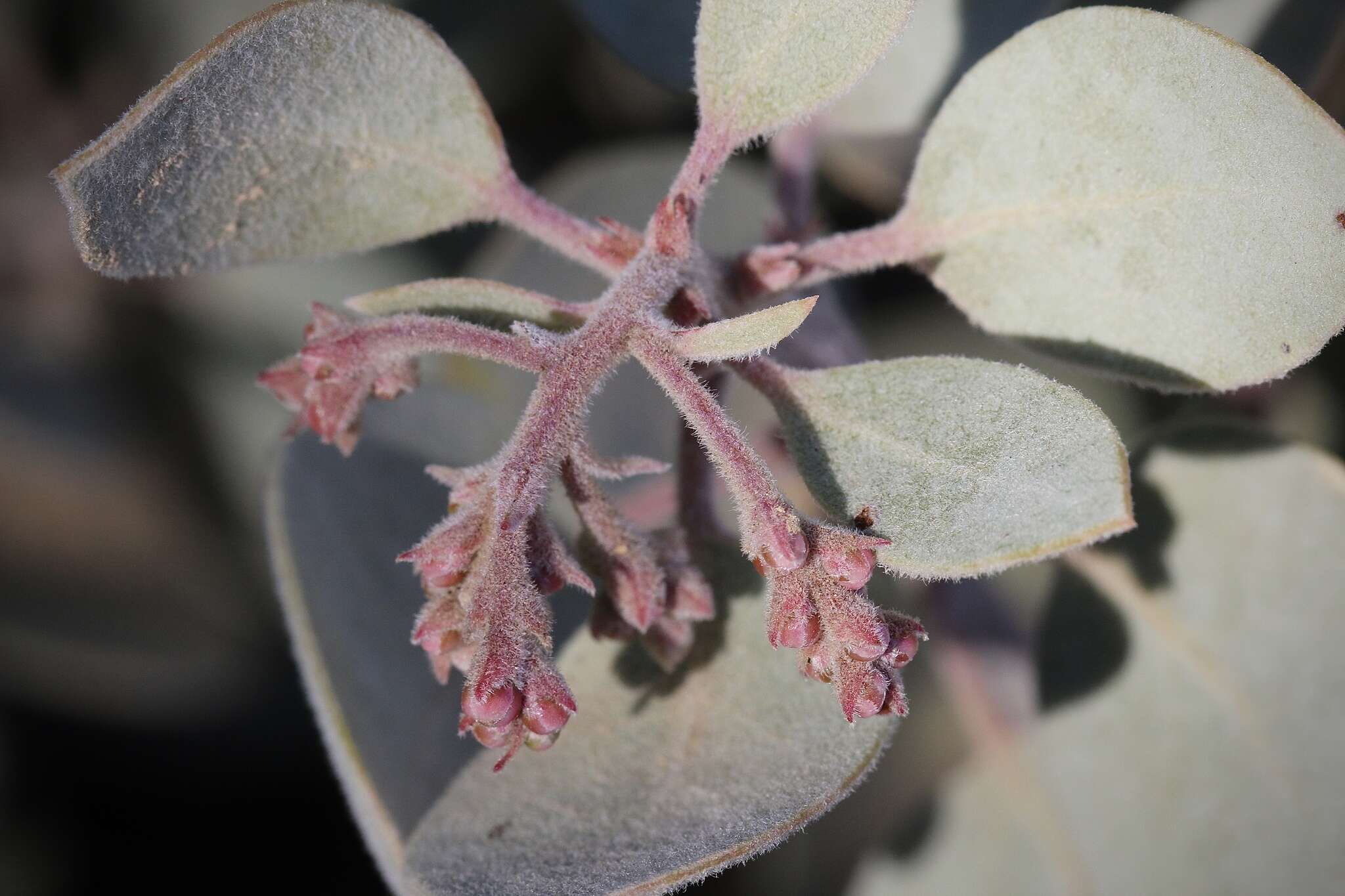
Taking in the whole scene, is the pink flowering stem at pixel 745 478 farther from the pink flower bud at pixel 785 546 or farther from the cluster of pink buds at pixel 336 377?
the cluster of pink buds at pixel 336 377

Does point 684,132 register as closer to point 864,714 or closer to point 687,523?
point 687,523

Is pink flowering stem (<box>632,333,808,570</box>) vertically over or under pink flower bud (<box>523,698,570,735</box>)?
over

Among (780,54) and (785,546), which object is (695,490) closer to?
(785,546)

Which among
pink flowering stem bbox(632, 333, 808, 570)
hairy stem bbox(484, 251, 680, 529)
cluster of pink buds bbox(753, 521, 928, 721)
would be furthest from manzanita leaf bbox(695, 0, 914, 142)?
cluster of pink buds bbox(753, 521, 928, 721)

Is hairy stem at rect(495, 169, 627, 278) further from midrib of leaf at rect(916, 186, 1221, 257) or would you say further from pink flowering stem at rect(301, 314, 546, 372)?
midrib of leaf at rect(916, 186, 1221, 257)

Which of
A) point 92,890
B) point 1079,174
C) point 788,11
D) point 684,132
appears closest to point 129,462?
point 92,890

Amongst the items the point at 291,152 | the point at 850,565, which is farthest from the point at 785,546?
the point at 291,152

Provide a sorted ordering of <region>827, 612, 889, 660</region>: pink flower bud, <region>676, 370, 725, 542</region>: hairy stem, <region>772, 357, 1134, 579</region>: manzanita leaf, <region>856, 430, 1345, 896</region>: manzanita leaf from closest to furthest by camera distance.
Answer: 1. <region>772, 357, 1134, 579</region>: manzanita leaf
2. <region>827, 612, 889, 660</region>: pink flower bud
3. <region>676, 370, 725, 542</region>: hairy stem
4. <region>856, 430, 1345, 896</region>: manzanita leaf
